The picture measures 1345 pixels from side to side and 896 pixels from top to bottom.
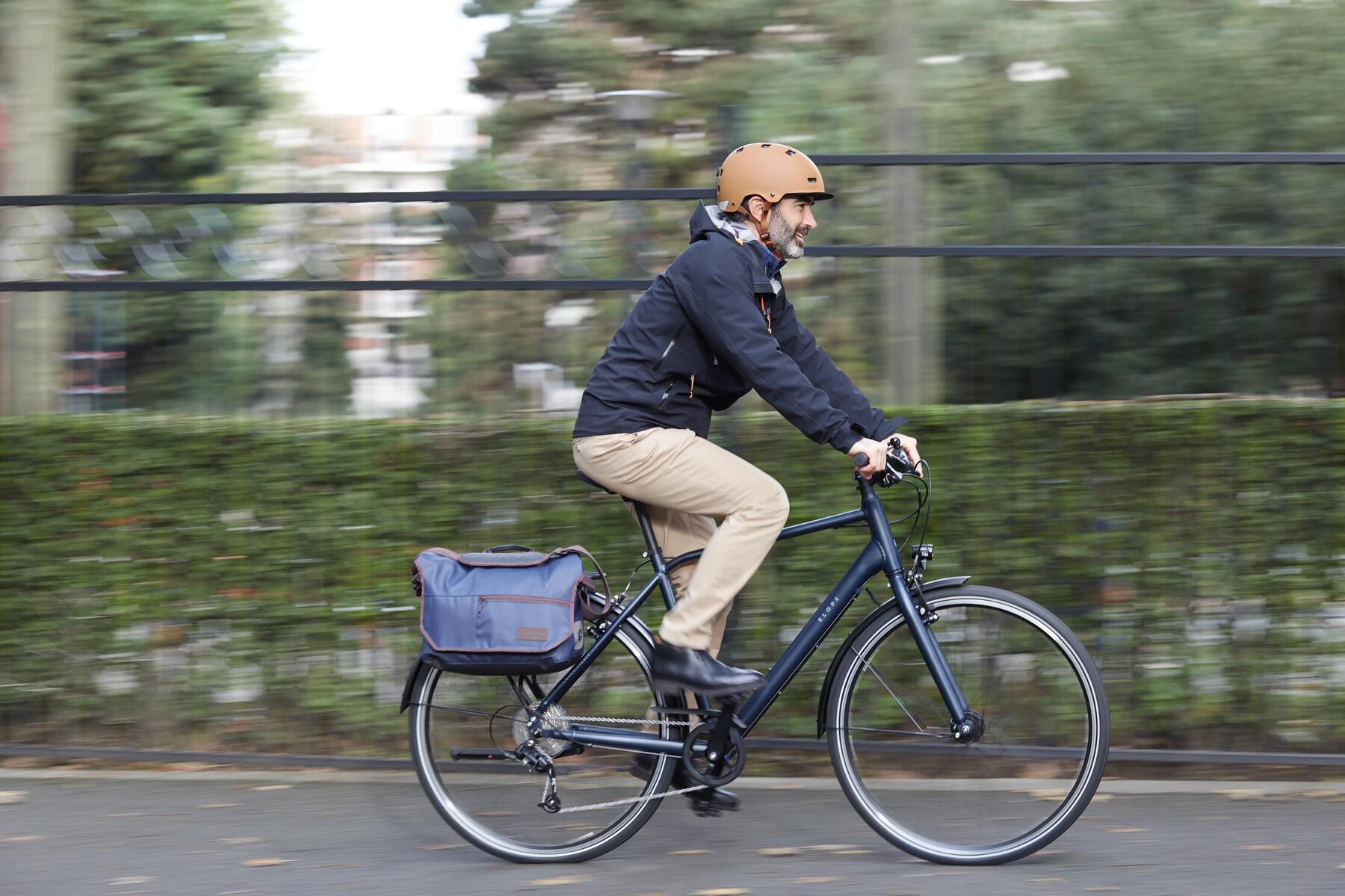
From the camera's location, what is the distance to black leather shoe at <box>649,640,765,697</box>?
424 cm

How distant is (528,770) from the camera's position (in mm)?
4492

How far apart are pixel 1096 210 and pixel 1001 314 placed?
0.51 m

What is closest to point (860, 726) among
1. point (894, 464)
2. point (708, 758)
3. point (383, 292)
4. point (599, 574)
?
point (708, 758)

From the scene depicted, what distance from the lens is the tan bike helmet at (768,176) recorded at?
4.23 metres

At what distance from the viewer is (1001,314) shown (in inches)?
220

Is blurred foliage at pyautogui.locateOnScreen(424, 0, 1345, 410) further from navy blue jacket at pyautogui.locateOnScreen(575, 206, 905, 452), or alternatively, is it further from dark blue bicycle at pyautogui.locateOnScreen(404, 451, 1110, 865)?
dark blue bicycle at pyautogui.locateOnScreen(404, 451, 1110, 865)

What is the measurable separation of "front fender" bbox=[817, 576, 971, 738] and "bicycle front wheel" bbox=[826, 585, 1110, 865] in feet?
0.05

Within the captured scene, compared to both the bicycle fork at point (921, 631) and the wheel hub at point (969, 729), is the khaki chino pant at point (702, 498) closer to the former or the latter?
the bicycle fork at point (921, 631)

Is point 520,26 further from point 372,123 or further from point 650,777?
point 650,777

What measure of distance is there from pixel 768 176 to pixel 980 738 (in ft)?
5.62

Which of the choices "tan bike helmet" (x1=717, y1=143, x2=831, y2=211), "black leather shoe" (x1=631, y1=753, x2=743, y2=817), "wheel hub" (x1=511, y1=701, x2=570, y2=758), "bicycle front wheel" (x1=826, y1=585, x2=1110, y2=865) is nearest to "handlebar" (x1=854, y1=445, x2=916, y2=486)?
"bicycle front wheel" (x1=826, y1=585, x2=1110, y2=865)

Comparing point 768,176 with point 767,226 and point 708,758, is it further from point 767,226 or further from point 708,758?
point 708,758

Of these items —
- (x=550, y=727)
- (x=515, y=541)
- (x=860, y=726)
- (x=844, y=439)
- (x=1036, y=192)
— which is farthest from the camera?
(x=1036, y=192)

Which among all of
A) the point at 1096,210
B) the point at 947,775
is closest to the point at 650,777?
the point at 947,775
